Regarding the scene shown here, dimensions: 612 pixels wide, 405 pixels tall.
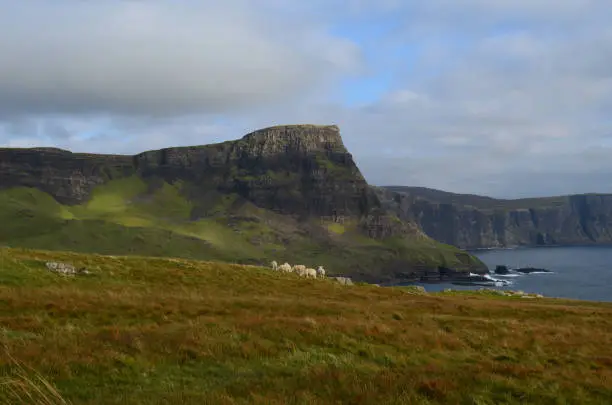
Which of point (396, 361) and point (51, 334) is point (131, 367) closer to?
point (51, 334)

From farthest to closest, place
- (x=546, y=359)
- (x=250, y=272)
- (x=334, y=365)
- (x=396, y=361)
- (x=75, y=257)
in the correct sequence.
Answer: (x=250, y=272) → (x=75, y=257) → (x=546, y=359) → (x=396, y=361) → (x=334, y=365)

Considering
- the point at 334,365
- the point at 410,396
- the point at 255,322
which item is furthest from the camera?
the point at 255,322

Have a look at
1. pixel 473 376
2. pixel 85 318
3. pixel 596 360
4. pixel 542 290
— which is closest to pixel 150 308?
pixel 85 318

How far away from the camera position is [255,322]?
1927 centimetres

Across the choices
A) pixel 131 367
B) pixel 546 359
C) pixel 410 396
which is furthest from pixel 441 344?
pixel 131 367

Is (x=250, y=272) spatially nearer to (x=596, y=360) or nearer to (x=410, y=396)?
(x=596, y=360)

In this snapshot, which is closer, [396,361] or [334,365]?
[334,365]

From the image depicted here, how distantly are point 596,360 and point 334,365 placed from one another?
10937 mm

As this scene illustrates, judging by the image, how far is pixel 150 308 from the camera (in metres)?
22.5

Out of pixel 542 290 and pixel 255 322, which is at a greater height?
pixel 255 322

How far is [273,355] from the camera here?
14805 mm

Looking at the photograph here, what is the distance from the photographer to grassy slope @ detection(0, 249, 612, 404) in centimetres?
1100

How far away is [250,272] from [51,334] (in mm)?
36031

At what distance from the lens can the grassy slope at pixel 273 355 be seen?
36.1 ft
